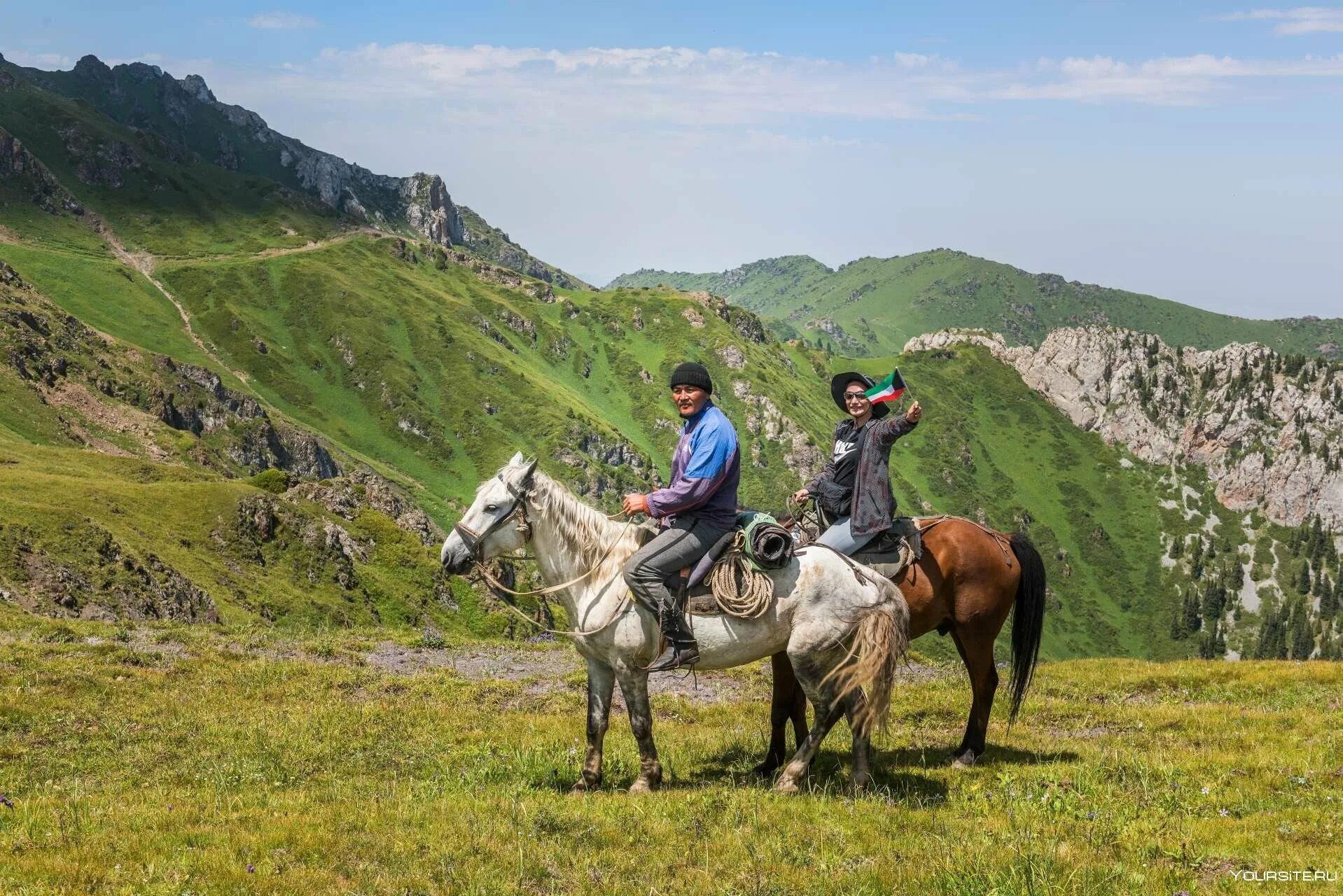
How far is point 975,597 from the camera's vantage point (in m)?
14.4

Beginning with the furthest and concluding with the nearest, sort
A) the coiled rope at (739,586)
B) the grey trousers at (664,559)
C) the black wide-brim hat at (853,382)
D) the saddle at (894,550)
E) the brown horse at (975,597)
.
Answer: the brown horse at (975,597) < the black wide-brim hat at (853,382) < the saddle at (894,550) < the coiled rope at (739,586) < the grey trousers at (664,559)

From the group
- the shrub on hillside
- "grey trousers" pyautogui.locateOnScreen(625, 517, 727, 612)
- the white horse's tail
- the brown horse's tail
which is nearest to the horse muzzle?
"grey trousers" pyautogui.locateOnScreen(625, 517, 727, 612)

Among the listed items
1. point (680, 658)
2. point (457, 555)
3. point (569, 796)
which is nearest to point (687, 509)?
point (680, 658)

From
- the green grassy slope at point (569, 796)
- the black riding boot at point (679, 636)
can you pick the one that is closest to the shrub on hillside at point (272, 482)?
the green grassy slope at point (569, 796)

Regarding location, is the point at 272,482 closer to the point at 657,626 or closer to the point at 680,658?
the point at 657,626

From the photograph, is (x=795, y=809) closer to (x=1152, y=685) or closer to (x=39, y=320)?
(x=1152, y=685)

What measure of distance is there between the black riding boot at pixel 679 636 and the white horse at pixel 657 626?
14 cm

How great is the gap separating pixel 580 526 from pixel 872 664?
4.24m

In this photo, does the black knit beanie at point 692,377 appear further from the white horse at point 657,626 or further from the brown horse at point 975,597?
the brown horse at point 975,597

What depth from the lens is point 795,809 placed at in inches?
404

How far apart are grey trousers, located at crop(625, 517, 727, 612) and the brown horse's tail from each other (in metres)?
6.26

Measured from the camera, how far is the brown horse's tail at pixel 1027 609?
14961mm

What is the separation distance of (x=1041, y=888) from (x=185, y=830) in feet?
26.2

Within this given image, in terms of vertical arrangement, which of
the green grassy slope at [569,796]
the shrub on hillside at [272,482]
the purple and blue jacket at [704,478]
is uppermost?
the purple and blue jacket at [704,478]
